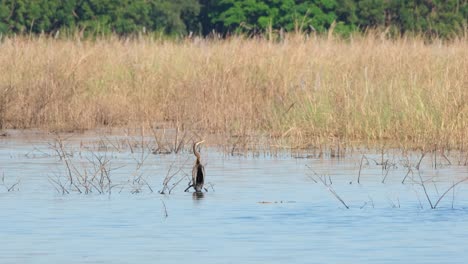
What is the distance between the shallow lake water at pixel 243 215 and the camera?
831cm

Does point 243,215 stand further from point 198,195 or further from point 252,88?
point 252,88

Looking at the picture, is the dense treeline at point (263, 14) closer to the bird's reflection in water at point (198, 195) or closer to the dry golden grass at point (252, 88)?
the dry golden grass at point (252, 88)

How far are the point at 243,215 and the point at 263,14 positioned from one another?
117 feet

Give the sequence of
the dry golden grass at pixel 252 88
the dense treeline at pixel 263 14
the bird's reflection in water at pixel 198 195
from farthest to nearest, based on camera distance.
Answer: the dense treeline at pixel 263 14 → the dry golden grass at pixel 252 88 → the bird's reflection in water at pixel 198 195

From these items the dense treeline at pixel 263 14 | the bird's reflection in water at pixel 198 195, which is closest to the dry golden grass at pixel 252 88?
the bird's reflection in water at pixel 198 195

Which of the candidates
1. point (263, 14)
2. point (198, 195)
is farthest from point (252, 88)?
point (263, 14)

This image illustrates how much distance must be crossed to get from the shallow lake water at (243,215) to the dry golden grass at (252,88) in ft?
5.29

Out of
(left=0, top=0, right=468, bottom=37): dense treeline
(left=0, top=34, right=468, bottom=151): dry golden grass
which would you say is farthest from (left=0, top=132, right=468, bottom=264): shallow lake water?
(left=0, top=0, right=468, bottom=37): dense treeline

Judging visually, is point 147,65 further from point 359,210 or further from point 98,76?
point 359,210

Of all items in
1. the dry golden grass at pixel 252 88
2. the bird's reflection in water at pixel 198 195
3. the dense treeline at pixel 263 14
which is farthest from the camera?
the dense treeline at pixel 263 14

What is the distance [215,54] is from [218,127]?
420cm

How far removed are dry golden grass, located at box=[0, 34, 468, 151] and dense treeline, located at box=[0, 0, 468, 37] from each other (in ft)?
64.4

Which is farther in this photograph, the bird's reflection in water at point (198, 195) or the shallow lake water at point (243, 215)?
the bird's reflection in water at point (198, 195)

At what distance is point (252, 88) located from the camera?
19281mm
